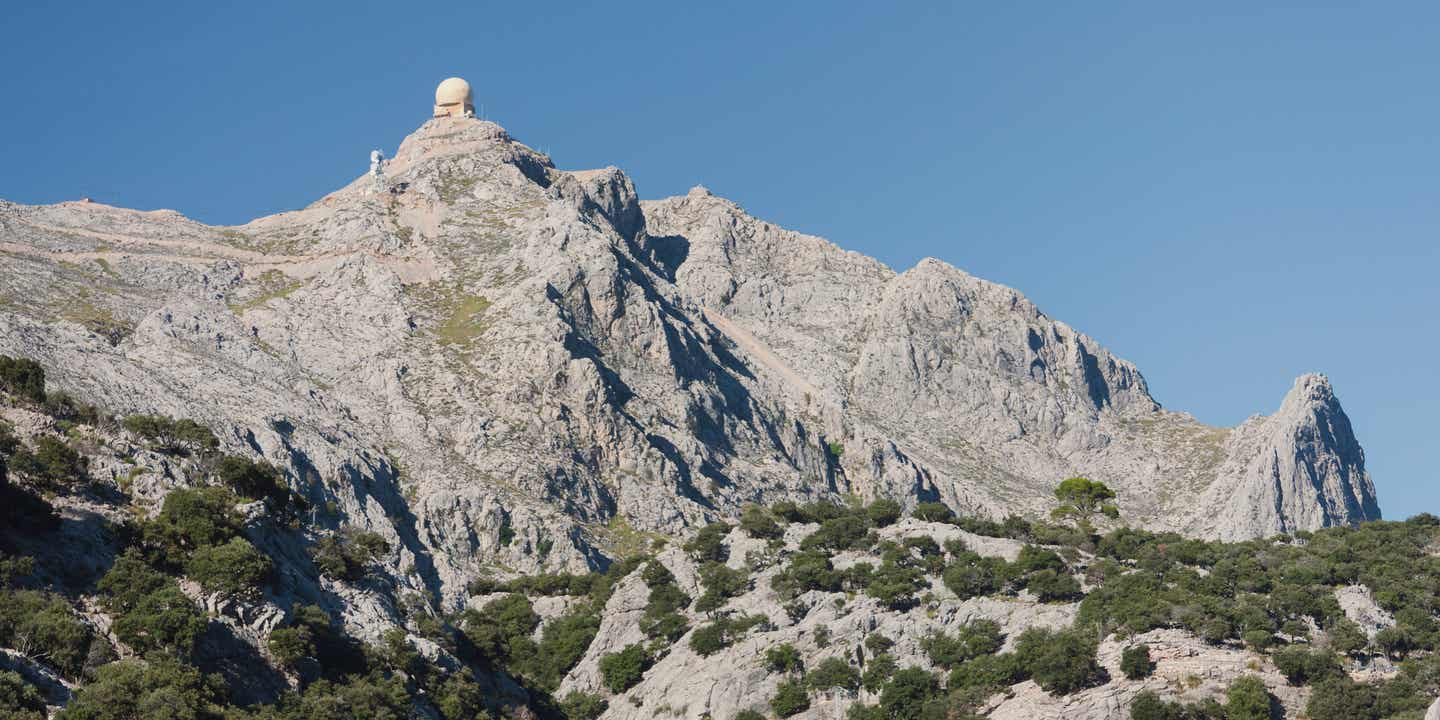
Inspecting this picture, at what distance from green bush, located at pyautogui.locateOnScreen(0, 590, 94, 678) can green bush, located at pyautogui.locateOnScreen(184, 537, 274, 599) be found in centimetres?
995

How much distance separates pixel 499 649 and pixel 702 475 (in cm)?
6320

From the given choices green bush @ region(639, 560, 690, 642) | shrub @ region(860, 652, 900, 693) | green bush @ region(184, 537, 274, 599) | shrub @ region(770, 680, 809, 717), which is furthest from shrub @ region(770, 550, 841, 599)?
green bush @ region(184, 537, 274, 599)

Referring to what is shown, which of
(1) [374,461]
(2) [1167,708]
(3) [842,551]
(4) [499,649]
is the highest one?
(1) [374,461]

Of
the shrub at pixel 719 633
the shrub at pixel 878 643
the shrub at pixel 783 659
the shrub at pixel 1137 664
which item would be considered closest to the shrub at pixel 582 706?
the shrub at pixel 719 633

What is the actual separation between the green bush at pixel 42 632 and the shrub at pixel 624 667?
57.6 metres

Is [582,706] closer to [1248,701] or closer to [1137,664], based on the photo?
[1137,664]

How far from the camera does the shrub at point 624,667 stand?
428 feet

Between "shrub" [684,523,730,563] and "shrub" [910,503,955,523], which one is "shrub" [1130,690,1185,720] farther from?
"shrub" [910,503,955,523]

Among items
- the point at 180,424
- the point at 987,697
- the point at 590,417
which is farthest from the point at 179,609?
the point at 590,417

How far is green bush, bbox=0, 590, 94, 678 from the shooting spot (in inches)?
2965

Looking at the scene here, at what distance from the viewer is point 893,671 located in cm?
12425

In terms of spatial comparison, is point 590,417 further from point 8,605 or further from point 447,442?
point 8,605

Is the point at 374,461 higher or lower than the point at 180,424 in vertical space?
higher

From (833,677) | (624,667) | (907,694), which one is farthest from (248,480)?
(907,694)
